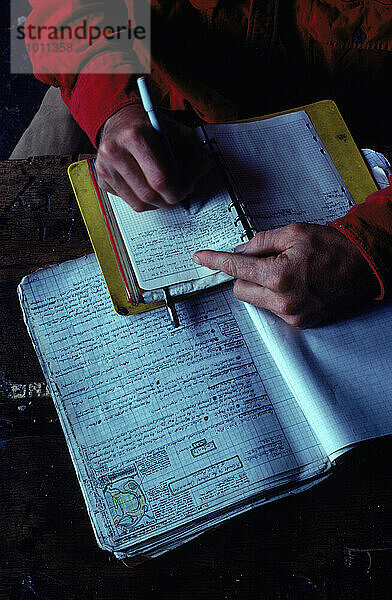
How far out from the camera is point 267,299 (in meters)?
0.66

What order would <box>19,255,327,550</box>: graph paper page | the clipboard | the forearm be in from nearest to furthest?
<box>19,255,327,550</box>: graph paper page
the clipboard
the forearm

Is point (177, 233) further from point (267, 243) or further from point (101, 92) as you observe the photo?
point (101, 92)

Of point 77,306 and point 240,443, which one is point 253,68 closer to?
→ point 77,306

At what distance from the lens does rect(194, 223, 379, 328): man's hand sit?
25.6 inches

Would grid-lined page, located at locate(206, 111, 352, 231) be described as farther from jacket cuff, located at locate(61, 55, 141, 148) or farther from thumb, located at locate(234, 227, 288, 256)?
jacket cuff, located at locate(61, 55, 141, 148)

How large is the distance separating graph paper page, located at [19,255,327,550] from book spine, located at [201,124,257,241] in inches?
4.4

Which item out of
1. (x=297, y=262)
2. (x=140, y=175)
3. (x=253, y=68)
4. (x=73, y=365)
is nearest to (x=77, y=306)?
(x=73, y=365)

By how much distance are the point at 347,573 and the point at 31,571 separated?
441 mm

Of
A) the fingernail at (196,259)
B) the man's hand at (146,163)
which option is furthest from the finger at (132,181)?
the fingernail at (196,259)

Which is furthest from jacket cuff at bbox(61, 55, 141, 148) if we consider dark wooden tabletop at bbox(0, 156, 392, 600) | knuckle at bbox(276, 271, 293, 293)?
dark wooden tabletop at bbox(0, 156, 392, 600)

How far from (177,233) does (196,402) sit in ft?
0.88

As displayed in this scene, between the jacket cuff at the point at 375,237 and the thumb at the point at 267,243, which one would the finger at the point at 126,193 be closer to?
the thumb at the point at 267,243

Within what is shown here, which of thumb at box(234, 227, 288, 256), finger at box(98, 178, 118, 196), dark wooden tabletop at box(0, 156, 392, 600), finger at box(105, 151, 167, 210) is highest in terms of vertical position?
finger at box(105, 151, 167, 210)

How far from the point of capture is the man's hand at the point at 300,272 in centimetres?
65
